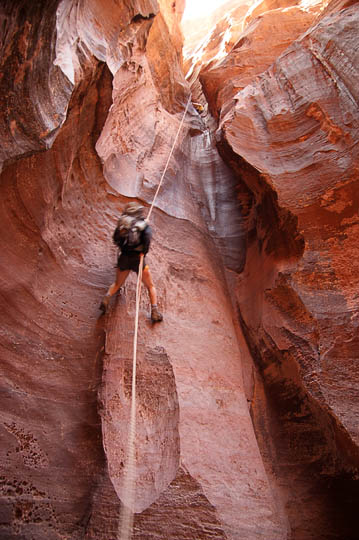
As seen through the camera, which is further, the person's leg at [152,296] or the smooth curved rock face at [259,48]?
the smooth curved rock face at [259,48]

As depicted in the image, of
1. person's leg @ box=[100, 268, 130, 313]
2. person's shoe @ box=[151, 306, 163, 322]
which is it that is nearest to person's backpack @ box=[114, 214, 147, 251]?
person's leg @ box=[100, 268, 130, 313]

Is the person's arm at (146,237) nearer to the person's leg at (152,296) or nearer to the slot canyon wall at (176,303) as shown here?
the person's leg at (152,296)

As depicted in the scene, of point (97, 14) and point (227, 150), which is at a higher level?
point (97, 14)

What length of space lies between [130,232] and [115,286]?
2.41ft

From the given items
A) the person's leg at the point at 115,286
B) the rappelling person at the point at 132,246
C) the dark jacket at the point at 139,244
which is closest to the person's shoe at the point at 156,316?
the rappelling person at the point at 132,246

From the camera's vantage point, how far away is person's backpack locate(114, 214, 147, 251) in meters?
4.57

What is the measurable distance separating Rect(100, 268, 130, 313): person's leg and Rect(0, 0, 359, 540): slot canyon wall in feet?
0.51

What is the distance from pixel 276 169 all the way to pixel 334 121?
97 cm

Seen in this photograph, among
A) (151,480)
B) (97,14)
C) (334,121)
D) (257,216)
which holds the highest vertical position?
(97,14)

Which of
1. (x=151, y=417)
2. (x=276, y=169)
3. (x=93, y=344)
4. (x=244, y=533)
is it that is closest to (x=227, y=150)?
(x=276, y=169)

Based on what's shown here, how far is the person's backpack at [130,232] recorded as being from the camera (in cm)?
457

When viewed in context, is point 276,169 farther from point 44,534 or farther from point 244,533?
point 44,534

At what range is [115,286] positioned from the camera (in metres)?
4.89

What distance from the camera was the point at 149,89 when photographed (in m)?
7.98
